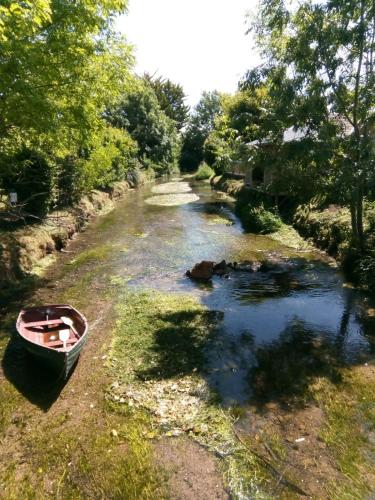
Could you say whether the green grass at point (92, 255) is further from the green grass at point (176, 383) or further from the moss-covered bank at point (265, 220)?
the moss-covered bank at point (265, 220)

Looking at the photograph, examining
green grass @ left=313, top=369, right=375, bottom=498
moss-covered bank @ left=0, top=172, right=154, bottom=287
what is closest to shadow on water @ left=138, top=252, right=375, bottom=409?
green grass @ left=313, top=369, right=375, bottom=498

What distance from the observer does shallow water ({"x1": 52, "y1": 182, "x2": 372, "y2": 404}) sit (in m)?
8.21

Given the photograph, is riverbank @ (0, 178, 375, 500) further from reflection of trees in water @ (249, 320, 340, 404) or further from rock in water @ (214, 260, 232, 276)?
rock in water @ (214, 260, 232, 276)

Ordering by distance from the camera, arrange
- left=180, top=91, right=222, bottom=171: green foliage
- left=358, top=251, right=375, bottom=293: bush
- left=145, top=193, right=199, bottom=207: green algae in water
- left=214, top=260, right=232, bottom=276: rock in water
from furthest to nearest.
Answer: left=180, top=91, right=222, bottom=171: green foliage, left=145, top=193, right=199, bottom=207: green algae in water, left=214, top=260, right=232, bottom=276: rock in water, left=358, top=251, right=375, bottom=293: bush

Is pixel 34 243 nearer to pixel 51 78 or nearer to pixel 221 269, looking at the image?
pixel 51 78

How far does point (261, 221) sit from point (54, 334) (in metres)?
15.1

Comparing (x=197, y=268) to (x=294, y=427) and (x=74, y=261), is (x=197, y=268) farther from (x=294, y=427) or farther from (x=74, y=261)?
(x=294, y=427)

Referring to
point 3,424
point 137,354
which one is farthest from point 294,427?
point 3,424

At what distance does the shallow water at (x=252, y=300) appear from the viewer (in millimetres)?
8211

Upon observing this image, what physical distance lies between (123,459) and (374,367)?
594 centimetres

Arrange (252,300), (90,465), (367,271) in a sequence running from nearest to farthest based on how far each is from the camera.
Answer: (90,465) → (252,300) → (367,271)

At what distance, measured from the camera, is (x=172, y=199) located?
36.1 metres

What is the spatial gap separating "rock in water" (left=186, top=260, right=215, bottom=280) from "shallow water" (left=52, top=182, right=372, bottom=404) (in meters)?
0.33

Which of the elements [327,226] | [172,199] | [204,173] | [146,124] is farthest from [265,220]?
[146,124]
